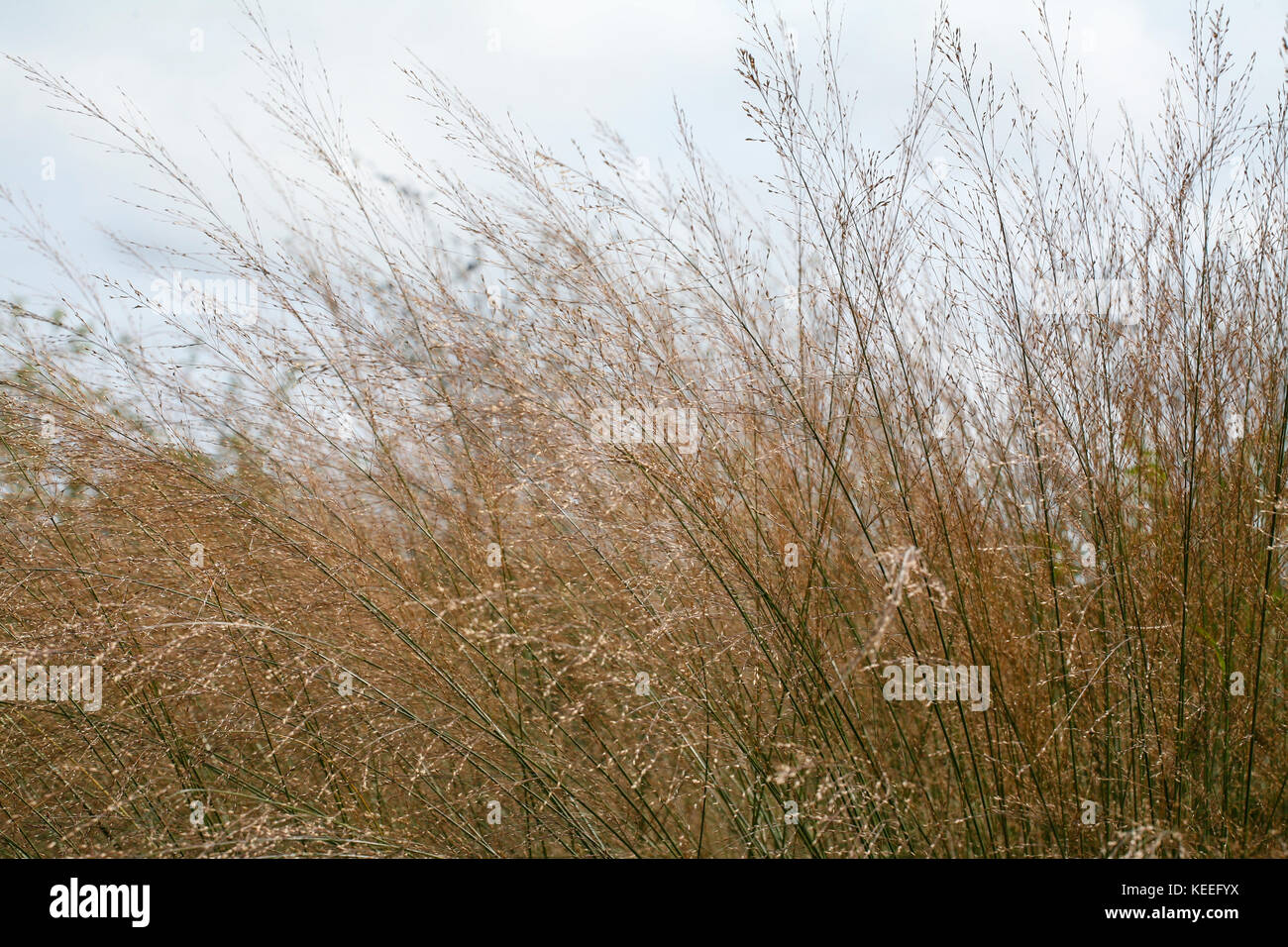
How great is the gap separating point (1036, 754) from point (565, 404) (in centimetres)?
101

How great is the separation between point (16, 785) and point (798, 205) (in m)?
2.04

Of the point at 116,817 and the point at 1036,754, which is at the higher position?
the point at 1036,754

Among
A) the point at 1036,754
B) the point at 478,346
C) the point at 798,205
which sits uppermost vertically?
the point at 798,205

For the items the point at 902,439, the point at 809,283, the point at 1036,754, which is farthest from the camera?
the point at 809,283

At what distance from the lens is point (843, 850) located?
155 cm

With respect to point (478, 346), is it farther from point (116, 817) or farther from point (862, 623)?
point (116, 817)

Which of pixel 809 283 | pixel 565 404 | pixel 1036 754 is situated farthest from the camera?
pixel 809 283

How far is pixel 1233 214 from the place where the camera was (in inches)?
68.8
